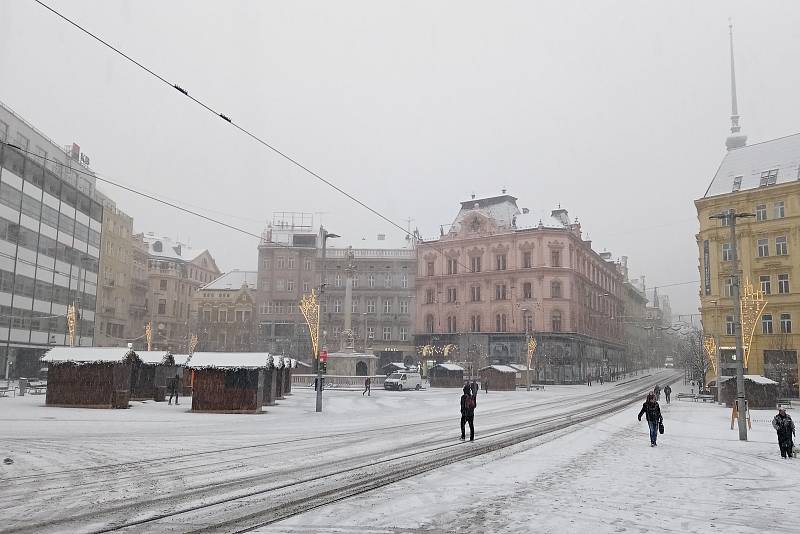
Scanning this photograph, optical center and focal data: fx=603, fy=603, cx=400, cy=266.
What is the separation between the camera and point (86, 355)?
92.5ft

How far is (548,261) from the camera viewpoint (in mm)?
76000

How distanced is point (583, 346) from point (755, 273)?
93.3 ft

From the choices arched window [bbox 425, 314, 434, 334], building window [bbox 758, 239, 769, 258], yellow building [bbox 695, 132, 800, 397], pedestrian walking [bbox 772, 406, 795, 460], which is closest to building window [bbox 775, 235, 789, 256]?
yellow building [bbox 695, 132, 800, 397]

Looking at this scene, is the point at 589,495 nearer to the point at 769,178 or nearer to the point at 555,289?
the point at 769,178

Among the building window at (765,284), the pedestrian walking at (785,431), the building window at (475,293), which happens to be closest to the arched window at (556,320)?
the building window at (475,293)

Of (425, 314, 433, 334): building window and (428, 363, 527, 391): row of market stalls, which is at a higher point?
(425, 314, 433, 334): building window

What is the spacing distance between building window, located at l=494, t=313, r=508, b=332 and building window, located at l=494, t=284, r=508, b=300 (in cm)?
221

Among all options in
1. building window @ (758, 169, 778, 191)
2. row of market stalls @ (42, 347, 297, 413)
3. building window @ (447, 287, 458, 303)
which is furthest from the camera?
building window @ (447, 287, 458, 303)

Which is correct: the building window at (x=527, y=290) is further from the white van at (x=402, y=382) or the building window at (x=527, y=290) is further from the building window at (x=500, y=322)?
the white van at (x=402, y=382)

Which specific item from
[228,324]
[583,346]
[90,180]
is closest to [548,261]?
[583,346]

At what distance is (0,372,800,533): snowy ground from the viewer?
328 inches

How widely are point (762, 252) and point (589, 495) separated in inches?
2005

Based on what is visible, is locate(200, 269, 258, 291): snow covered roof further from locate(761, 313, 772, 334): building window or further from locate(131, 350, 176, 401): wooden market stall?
locate(761, 313, 772, 334): building window

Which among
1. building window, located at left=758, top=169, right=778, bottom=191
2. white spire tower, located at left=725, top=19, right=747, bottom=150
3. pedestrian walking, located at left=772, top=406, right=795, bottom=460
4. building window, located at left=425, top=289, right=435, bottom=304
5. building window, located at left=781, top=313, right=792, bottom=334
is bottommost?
pedestrian walking, located at left=772, top=406, right=795, bottom=460
